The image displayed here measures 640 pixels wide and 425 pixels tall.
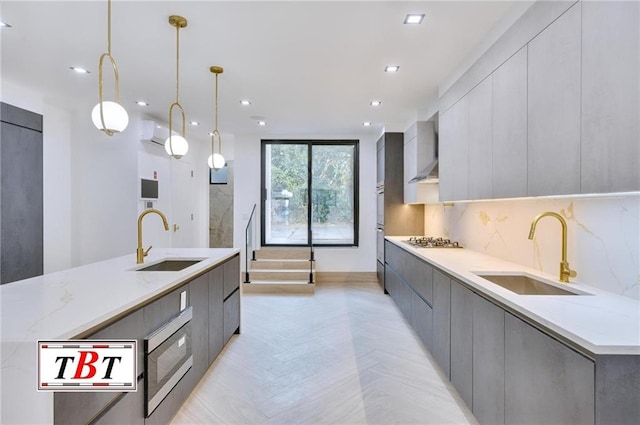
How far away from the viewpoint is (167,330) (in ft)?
6.32

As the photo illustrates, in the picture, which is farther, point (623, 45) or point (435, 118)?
point (435, 118)

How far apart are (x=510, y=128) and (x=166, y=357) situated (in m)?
2.68

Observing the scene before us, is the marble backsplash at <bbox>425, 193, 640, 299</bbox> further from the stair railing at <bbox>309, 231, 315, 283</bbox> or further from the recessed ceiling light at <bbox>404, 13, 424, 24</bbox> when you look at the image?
the stair railing at <bbox>309, 231, 315, 283</bbox>

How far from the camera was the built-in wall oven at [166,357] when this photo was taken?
1.75m

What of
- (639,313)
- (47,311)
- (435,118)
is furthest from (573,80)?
(435,118)

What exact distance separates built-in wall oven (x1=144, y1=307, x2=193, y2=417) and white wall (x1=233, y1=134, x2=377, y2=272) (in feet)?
14.2

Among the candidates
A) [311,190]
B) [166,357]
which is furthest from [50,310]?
[311,190]

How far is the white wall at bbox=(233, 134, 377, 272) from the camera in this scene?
21.4 ft

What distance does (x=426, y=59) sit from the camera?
3.19 metres

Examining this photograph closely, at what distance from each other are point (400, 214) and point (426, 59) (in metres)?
2.77

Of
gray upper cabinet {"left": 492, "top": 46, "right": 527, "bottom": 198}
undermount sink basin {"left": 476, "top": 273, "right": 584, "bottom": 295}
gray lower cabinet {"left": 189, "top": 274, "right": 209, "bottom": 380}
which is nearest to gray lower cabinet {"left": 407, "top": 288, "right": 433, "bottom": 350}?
undermount sink basin {"left": 476, "top": 273, "right": 584, "bottom": 295}

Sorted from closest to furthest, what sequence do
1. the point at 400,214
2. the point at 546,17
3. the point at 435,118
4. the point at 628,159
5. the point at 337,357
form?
1. the point at 628,159
2. the point at 546,17
3. the point at 337,357
4. the point at 435,118
5. the point at 400,214

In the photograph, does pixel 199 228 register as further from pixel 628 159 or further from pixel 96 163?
pixel 628 159

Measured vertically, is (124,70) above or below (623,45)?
above
